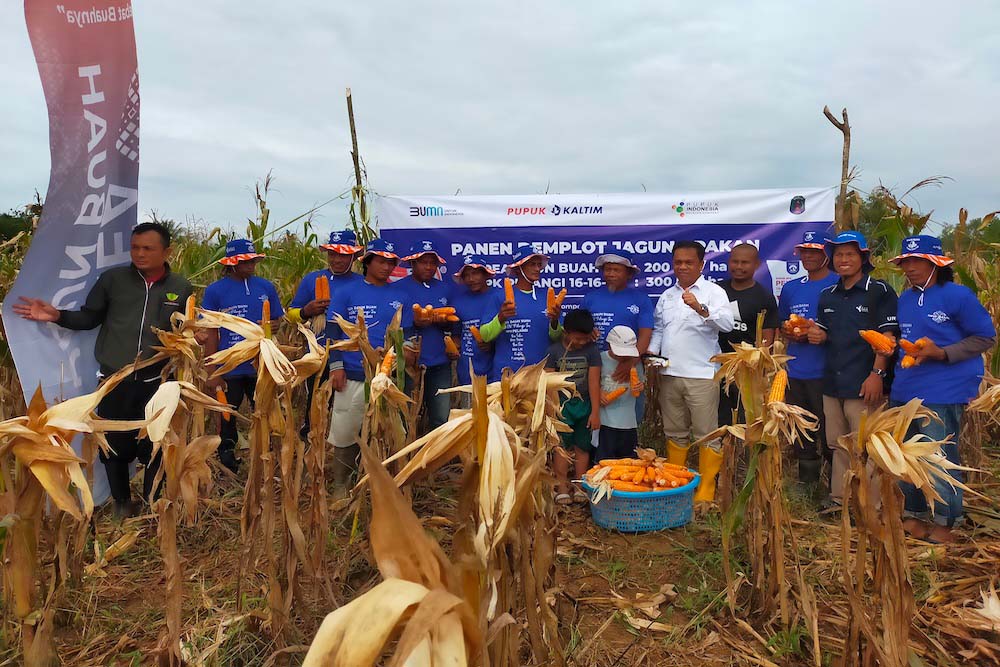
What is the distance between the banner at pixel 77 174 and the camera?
12.5 ft

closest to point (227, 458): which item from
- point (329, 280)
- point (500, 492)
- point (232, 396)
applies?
point (232, 396)

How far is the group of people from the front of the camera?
3967mm

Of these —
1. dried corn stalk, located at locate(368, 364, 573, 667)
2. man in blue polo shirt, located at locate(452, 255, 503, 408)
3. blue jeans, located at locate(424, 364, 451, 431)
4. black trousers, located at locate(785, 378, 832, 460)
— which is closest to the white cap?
man in blue polo shirt, located at locate(452, 255, 503, 408)

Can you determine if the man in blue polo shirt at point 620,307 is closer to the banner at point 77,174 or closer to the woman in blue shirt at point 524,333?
the woman in blue shirt at point 524,333

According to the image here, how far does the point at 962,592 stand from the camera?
10.7 ft

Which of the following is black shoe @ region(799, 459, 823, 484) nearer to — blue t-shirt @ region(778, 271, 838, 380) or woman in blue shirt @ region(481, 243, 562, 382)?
blue t-shirt @ region(778, 271, 838, 380)

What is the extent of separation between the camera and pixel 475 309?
5125 millimetres

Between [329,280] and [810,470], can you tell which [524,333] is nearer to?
[329,280]

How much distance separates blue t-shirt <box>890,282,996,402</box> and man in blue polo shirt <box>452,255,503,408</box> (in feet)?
8.94

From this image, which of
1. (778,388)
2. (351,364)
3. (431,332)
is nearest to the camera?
(778,388)

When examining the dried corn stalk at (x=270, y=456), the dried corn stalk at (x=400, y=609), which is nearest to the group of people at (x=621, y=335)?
the dried corn stalk at (x=270, y=456)

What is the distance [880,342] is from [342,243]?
408 cm

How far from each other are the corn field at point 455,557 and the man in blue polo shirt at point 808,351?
25.5 inches

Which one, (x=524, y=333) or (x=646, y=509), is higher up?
(x=524, y=333)
